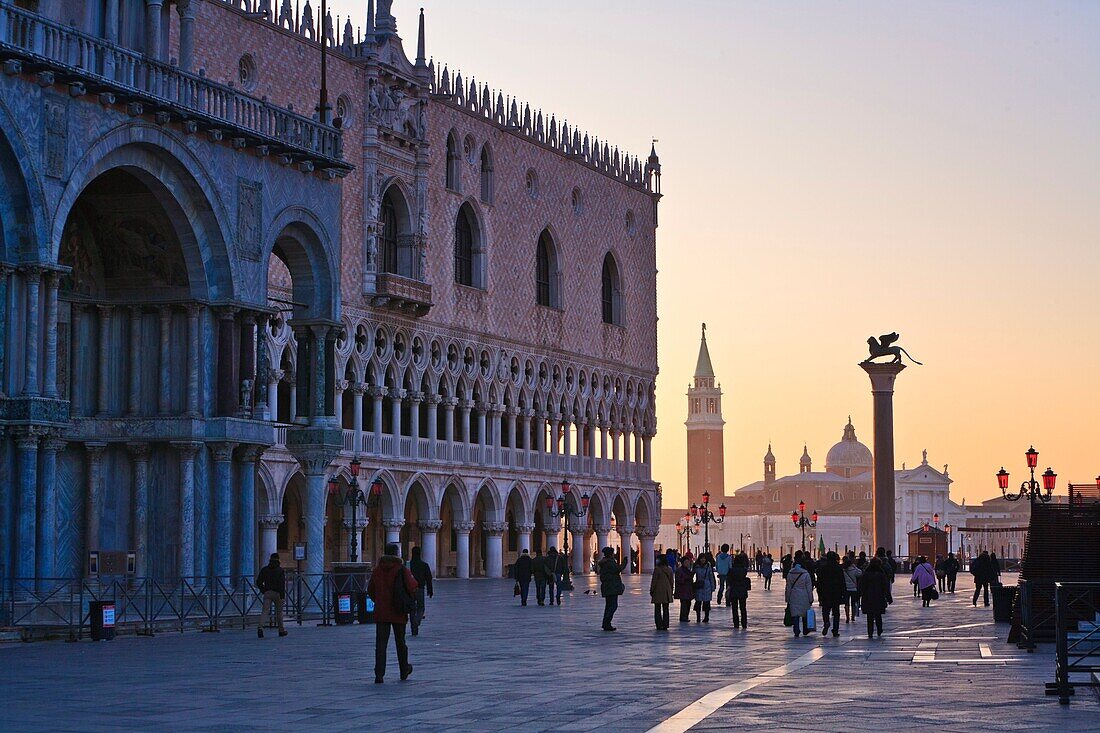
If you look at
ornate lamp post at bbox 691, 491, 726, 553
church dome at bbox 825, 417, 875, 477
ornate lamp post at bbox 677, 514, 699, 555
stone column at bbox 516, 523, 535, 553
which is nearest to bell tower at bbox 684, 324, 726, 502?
church dome at bbox 825, 417, 875, 477

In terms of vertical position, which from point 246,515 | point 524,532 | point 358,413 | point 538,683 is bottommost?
point 538,683

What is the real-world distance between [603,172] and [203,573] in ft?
140

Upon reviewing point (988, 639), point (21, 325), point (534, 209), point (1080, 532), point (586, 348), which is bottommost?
point (988, 639)

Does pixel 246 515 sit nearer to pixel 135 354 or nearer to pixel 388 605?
pixel 135 354

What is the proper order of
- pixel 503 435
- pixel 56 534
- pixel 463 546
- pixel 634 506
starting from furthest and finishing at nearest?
pixel 634 506 < pixel 503 435 < pixel 463 546 < pixel 56 534

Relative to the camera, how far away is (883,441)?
1730 inches

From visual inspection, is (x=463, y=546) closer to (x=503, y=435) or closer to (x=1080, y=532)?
(x=503, y=435)

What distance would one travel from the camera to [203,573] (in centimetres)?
2177

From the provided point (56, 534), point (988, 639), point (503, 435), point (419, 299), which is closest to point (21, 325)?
point (56, 534)

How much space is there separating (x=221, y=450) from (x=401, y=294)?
25.6 meters

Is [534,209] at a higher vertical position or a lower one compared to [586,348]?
higher

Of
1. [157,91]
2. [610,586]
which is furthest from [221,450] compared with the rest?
[610,586]

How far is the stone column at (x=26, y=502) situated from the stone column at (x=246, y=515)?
4.12 m

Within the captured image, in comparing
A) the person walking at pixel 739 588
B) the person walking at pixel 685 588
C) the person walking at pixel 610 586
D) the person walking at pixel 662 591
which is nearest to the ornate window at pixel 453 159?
the person walking at pixel 685 588
